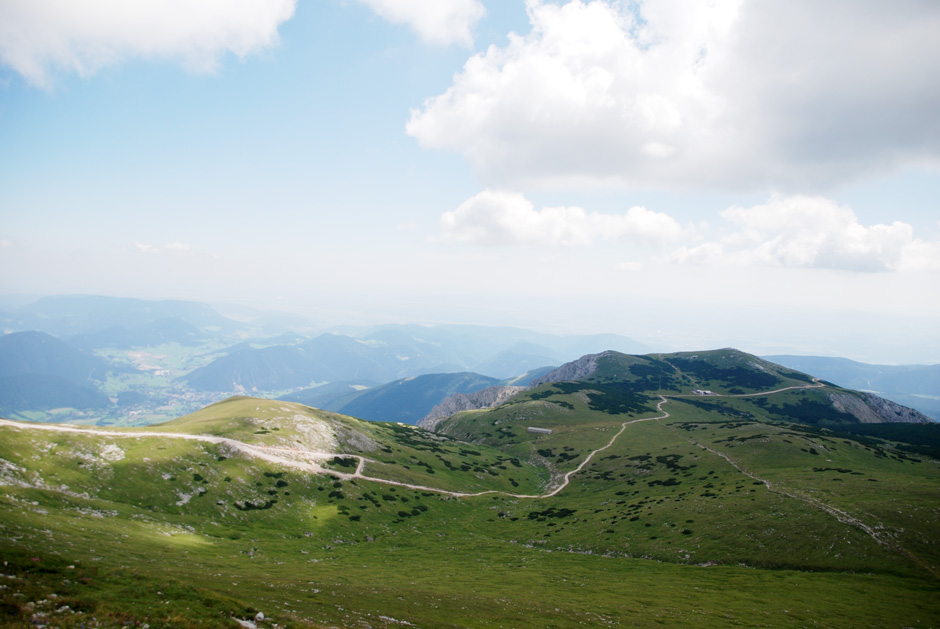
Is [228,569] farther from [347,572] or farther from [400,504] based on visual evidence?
[400,504]

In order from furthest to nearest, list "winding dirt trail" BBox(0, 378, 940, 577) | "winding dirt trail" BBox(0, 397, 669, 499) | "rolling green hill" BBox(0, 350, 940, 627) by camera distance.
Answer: "winding dirt trail" BBox(0, 397, 669, 499) → "winding dirt trail" BBox(0, 378, 940, 577) → "rolling green hill" BBox(0, 350, 940, 627)

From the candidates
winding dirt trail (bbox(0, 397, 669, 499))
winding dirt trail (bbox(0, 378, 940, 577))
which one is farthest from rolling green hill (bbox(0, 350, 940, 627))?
winding dirt trail (bbox(0, 397, 669, 499))

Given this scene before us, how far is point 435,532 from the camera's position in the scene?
262 feet

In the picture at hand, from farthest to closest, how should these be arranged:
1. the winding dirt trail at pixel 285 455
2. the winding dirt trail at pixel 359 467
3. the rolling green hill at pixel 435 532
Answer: the winding dirt trail at pixel 285 455, the winding dirt trail at pixel 359 467, the rolling green hill at pixel 435 532

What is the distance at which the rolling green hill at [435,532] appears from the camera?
31.7m

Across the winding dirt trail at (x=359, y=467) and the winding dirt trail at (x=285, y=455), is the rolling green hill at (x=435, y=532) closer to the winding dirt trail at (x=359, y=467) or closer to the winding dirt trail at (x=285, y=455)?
the winding dirt trail at (x=359, y=467)

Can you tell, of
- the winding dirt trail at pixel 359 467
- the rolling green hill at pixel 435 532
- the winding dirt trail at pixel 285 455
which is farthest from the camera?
the winding dirt trail at pixel 285 455

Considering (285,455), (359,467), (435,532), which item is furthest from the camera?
(359,467)

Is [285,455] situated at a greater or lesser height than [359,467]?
greater

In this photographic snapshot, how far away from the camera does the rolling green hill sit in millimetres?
31672

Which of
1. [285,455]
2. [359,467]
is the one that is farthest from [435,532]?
[285,455]

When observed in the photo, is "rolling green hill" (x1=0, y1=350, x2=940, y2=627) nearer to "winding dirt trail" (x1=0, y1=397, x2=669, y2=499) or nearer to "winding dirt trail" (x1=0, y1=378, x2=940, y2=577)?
"winding dirt trail" (x1=0, y1=378, x2=940, y2=577)

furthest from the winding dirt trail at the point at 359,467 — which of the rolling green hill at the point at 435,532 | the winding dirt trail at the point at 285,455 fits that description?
the rolling green hill at the point at 435,532

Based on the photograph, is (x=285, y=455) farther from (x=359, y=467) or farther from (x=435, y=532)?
(x=435, y=532)
